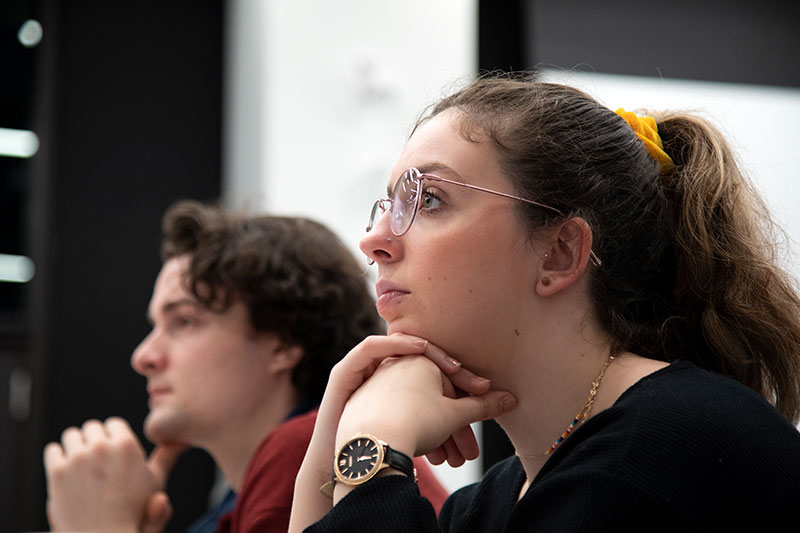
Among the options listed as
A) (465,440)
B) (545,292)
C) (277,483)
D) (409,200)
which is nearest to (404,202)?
(409,200)

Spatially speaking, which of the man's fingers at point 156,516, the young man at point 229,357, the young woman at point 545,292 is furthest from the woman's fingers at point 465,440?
the man's fingers at point 156,516

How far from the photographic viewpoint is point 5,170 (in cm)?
411

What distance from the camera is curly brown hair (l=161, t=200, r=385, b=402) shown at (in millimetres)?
2104

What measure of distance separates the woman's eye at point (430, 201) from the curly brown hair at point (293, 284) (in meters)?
0.85

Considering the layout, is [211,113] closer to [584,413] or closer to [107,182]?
[107,182]

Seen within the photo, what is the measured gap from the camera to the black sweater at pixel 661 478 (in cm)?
99

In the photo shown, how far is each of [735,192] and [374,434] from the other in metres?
0.64

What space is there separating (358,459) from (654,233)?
52 cm

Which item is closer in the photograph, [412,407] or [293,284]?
[412,407]

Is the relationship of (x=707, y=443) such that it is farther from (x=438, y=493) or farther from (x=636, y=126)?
(x=438, y=493)

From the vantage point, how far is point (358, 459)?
1115 millimetres

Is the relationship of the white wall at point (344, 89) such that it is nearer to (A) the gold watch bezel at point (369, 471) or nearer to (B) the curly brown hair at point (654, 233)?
(B) the curly brown hair at point (654, 233)

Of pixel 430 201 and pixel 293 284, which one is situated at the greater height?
pixel 430 201

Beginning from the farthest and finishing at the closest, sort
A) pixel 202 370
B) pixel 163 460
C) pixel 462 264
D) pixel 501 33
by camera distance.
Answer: pixel 501 33 → pixel 163 460 → pixel 202 370 → pixel 462 264
